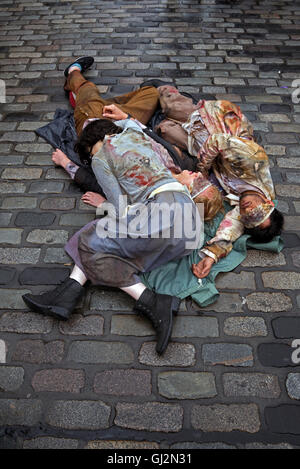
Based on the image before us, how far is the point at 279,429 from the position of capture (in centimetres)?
231

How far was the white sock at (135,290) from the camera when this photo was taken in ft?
9.25

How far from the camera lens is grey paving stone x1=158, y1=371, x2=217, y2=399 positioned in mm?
2449

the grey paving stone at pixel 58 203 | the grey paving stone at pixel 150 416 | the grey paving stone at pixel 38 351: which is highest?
the grey paving stone at pixel 58 203

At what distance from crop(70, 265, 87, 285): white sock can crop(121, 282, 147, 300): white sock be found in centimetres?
30

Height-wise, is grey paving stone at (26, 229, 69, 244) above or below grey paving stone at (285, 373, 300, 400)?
above

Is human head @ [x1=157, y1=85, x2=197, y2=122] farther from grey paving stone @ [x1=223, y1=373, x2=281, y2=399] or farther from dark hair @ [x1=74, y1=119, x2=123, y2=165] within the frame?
grey paving stone @ [x1=223, y1=373, x2=281, y2=399]

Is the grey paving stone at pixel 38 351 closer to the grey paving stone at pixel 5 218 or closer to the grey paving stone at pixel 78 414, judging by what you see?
the grey paving stone at pixel 78 414

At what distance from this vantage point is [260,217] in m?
3.04

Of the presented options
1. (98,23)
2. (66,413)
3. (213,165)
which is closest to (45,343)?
(66,413)

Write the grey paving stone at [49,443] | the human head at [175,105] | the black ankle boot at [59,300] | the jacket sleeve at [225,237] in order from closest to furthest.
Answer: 1. the grey paving stone at [49,443]
2. the black ankle boot at [59,300]
3. the jacket sleeve at [225,237]
4. the human head at [175,105]

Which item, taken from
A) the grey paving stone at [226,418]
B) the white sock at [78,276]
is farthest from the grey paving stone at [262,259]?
the white sock at [78,276]

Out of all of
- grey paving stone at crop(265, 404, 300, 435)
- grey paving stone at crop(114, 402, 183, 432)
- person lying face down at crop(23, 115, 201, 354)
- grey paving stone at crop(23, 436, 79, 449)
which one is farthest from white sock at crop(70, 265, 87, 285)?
grey paving stone at crop(265, 404, 300, 435)

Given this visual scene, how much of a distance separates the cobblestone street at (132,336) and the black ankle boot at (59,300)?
11 cm
